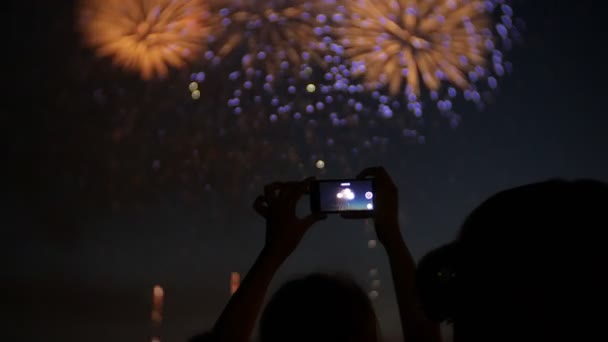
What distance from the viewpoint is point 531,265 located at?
1023 mm

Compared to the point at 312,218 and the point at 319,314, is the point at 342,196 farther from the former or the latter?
the point at 319,314

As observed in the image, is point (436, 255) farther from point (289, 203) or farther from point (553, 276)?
point (289, 203)

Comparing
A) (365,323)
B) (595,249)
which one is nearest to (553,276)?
(595,249)

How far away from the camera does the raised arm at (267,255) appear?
2.32m

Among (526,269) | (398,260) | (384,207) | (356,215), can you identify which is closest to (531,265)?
(526,269)

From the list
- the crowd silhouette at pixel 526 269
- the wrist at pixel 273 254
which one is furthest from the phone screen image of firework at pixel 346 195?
the crowd silhouette at pixel 526 269

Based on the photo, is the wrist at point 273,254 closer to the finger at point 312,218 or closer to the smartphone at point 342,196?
the finger at point 312,218

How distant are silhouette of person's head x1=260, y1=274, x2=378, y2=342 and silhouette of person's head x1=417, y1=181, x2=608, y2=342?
747mm

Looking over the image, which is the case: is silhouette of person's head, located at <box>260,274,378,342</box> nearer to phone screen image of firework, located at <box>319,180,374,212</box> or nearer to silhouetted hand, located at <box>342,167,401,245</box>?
silhouetted hand, located at <box>342,167,401,245</box>

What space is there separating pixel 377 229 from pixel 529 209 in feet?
4.93

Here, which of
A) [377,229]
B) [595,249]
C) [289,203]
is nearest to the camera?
[595,249]

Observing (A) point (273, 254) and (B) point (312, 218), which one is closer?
(A) point (273, 254)

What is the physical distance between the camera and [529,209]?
1.06m

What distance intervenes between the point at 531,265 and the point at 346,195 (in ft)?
5.66
